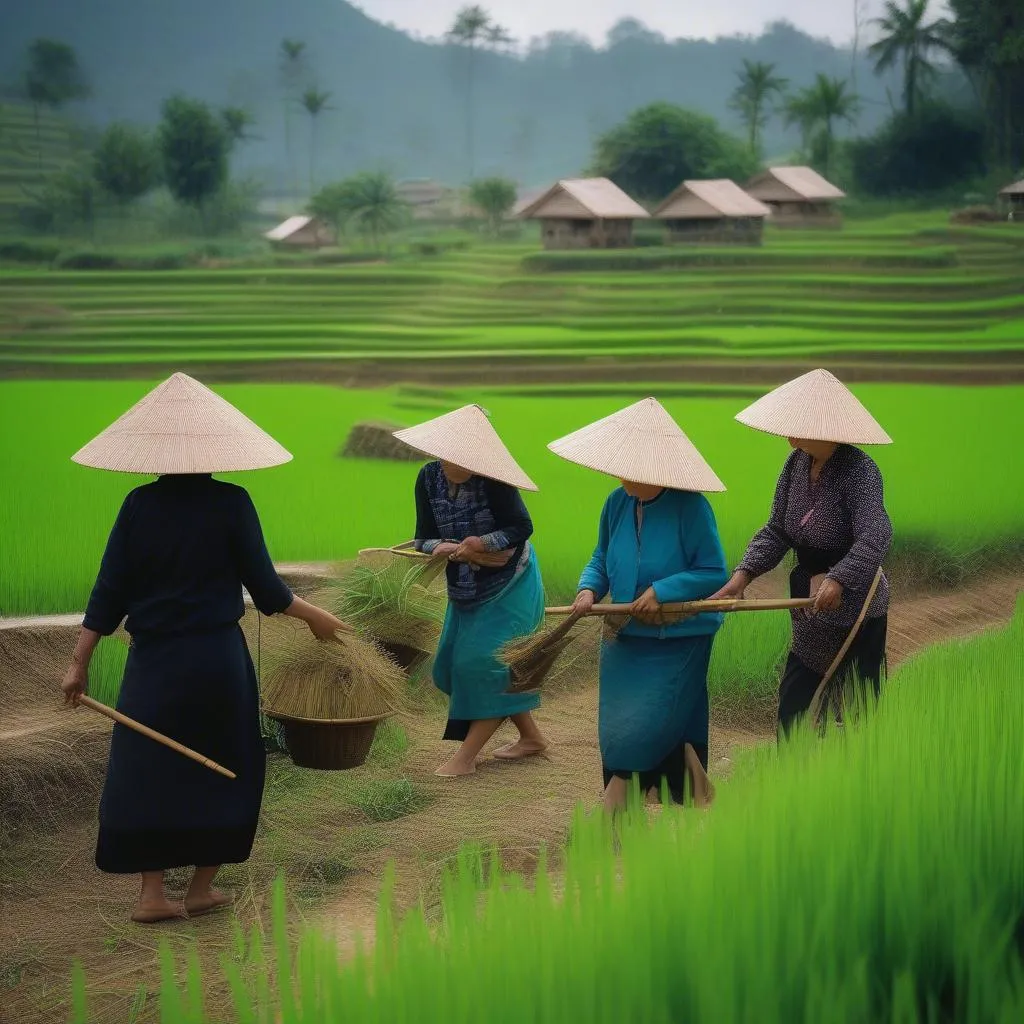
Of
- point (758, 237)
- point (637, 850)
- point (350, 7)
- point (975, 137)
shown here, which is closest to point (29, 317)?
point (350, 7)

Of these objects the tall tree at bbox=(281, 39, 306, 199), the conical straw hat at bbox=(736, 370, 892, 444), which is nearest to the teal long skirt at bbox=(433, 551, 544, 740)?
the conical straw hat at bbox=(736, 370, 892, 444)

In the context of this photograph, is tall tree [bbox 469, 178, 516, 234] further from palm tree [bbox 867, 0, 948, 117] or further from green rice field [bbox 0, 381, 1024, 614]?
palm tree [bbox 867, 0, 948, 117]

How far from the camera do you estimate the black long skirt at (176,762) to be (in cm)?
339

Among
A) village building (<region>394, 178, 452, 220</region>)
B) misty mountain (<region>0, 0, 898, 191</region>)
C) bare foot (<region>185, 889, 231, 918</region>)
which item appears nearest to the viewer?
bare foot (<region>185, 889, 231, 918</region>)

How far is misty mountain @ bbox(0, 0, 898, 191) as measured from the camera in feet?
34.1

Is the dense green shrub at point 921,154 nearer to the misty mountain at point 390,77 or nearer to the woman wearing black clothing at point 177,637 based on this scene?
the misty mountain at point 390,77

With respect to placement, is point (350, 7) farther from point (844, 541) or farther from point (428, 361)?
point (844, 541)

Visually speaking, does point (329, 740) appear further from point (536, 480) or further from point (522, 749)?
point (536, 480)

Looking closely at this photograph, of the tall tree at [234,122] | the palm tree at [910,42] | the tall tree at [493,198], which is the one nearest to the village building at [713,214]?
the tall tree at [493,198]

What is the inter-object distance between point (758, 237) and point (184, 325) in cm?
494

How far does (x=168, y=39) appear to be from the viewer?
35.1ft

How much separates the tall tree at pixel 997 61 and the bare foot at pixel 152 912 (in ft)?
30.1

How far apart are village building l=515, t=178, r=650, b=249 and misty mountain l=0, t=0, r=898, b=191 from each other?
0.77m

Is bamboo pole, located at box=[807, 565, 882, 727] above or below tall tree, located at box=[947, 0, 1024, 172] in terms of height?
below
